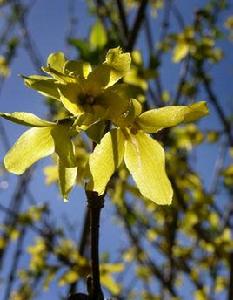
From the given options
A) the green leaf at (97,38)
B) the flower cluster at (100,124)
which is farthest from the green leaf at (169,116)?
the green leaf at (97,38)

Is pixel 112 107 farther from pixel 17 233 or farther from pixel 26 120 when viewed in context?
pixel 17 233

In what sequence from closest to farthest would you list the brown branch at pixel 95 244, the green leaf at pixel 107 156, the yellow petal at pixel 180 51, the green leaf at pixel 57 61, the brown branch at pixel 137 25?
the brown branch at pixel 95 244 < the green leaf at pixel 107 156 < the green leaf at pixel 57 61 < the brown branch at pixel 137 25 < the yellow petal at pixel 180 51

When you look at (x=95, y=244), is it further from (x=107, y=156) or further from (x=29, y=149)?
(x=29, y=149)

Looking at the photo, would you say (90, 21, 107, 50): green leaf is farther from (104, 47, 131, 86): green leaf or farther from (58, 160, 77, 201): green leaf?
(58, 160, 77, 201): green leaf

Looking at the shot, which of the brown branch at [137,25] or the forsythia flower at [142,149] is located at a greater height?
the brown branch at [137,25]

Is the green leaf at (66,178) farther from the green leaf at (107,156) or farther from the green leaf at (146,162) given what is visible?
the green leaf at (146,162)

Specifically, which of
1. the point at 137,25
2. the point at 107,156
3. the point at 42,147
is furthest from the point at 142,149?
the point at 137,25
